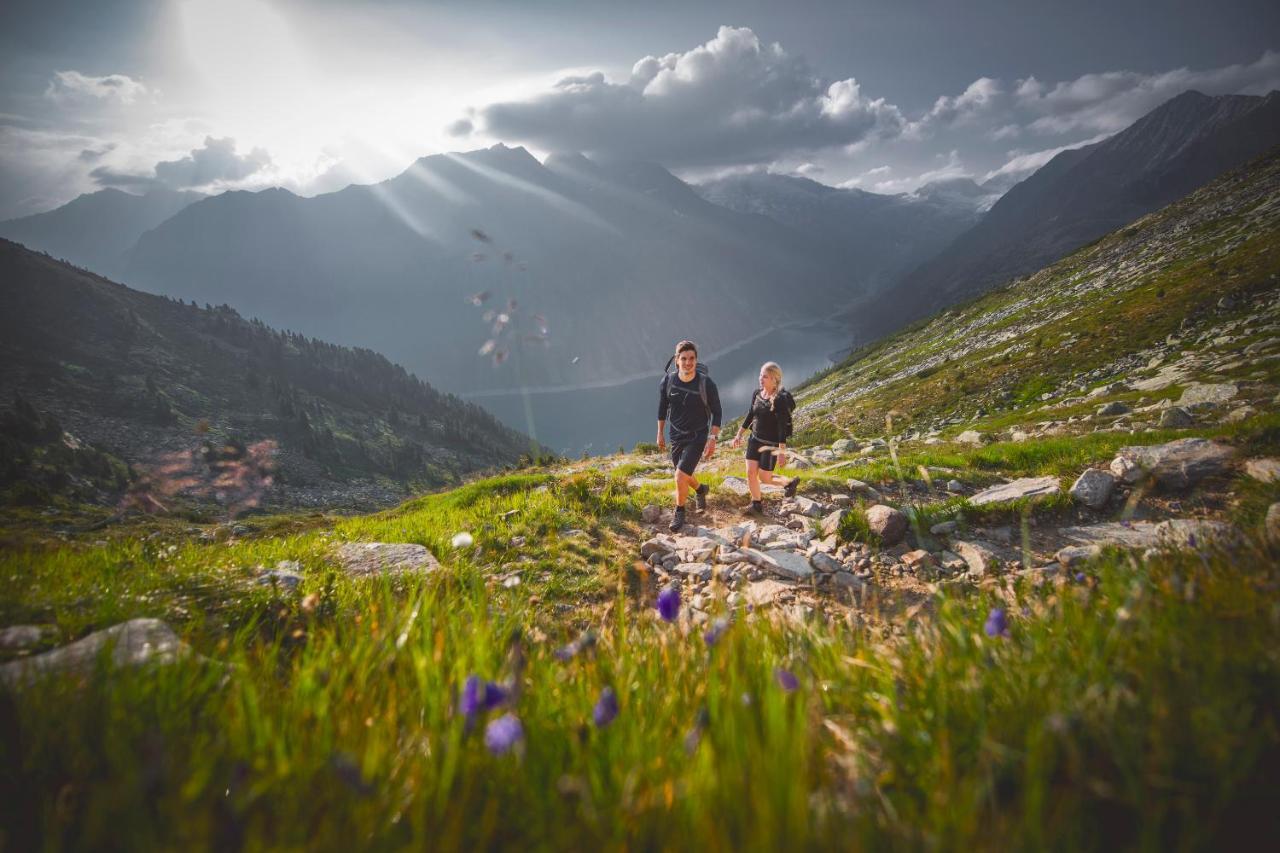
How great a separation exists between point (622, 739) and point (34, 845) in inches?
61.0

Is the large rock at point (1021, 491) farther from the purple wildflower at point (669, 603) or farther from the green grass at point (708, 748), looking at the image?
the purple wildflower at point (669, 603)

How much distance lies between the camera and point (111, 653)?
1794mm

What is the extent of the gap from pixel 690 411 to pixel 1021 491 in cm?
509

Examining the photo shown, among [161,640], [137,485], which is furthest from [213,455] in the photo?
[161,640]

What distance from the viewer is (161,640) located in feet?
7.53

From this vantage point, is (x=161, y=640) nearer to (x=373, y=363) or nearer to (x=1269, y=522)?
(x=1269, y=522)

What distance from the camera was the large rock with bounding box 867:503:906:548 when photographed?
6.21 metres

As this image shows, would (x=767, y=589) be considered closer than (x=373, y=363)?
Yes

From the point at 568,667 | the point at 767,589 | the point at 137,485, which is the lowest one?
the point at 767,589

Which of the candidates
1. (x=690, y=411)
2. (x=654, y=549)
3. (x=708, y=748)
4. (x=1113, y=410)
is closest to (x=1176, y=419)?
(x=1113, y=410)

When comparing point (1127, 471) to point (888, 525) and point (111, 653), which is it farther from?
point (111, 653)

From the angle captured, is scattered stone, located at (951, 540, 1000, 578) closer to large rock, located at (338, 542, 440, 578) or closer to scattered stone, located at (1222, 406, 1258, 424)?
large rock, located at (338, 542, 440, 578)

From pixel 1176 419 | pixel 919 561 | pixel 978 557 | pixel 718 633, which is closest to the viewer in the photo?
pixel 718 633

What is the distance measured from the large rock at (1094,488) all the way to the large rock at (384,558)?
8.18 m
